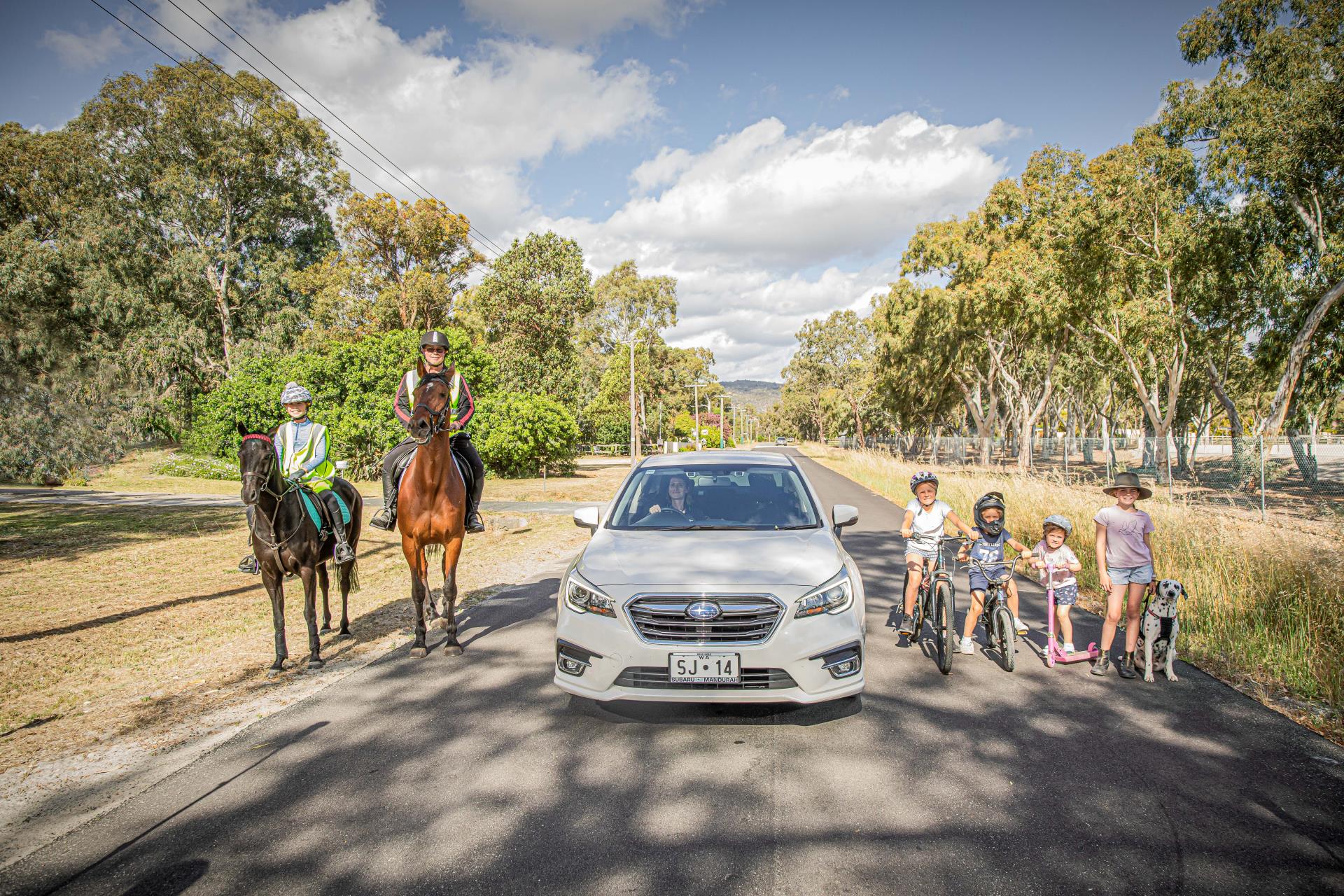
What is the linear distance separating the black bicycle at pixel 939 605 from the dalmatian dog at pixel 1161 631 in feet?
4.67

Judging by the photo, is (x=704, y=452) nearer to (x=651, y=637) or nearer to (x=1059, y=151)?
(x=651, y=637)

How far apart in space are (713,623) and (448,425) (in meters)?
3.27

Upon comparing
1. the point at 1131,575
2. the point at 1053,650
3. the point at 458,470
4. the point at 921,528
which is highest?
the point at 458,470

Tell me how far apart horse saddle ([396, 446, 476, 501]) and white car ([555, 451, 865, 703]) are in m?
2.45

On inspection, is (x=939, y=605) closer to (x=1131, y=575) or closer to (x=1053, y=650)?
(x=1053, y=650)

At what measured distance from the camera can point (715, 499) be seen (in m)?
5.80

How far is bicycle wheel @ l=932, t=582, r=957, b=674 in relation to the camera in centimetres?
567

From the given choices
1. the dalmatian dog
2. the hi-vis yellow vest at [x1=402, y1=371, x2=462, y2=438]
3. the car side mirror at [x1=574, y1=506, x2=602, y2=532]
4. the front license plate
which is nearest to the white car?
the front license plate

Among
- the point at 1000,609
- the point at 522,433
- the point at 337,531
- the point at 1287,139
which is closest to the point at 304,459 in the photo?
the point at 337,531

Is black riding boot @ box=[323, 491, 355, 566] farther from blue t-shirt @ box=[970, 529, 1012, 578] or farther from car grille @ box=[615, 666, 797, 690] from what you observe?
blue t-shirt @ box=[970, 529, 1012, 578]

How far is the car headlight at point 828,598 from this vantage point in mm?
4316

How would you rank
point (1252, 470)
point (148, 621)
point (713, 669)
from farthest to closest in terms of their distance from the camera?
point (1252, 470)
point (148, 621)
point (713, 669)

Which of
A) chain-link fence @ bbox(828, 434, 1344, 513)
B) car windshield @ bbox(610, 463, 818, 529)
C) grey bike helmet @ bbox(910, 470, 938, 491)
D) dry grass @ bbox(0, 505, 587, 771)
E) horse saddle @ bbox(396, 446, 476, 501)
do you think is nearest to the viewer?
dry grass @ bbox(0, 505, 587, 771)

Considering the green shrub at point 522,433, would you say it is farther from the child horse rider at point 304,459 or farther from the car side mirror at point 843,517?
the car side mirror at point 843,517
